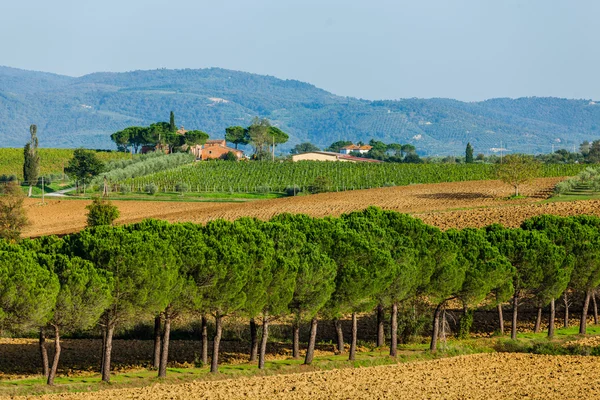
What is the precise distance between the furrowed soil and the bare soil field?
4507 cm

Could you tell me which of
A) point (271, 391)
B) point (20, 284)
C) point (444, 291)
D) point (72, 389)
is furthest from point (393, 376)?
point (20, 284)

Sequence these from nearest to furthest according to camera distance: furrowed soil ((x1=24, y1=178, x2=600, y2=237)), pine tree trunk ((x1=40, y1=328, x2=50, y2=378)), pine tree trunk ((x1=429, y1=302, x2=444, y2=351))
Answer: pine tree trunk ((x1=40, y1=328, x2=50, y2=378))
pine tree trunk ((x1=429, y1=302, x2=444, y2=351))
furrowed soil ((x1=24, y1=178, x2=600, y2=237))

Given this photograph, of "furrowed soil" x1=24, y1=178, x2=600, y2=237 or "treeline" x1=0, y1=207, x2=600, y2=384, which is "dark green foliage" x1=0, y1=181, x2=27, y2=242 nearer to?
"furrowed soil" x1=24, y1=178, x2=600, y2=237

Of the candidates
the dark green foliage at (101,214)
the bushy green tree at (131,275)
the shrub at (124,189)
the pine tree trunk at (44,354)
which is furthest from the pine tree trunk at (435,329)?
the shrub at (124,189)

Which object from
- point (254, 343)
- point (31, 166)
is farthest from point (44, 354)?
point (31, 166)

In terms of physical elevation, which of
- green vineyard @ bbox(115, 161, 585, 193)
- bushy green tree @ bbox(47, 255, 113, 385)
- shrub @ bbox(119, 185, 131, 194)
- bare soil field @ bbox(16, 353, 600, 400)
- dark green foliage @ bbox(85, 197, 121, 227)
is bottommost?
bare soil field @ bbox(16, 353, 600, 400)

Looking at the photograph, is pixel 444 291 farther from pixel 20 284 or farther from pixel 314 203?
pixel 314 203

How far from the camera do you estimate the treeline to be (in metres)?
50.1

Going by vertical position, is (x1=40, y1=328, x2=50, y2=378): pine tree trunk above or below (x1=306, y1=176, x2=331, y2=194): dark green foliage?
below

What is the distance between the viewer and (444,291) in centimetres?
6188

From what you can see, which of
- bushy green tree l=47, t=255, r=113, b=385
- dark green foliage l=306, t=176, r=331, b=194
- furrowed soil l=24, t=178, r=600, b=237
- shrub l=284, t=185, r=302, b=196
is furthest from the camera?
shrub l=284, t=185, r=302, b=196

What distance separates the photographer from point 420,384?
48.6m

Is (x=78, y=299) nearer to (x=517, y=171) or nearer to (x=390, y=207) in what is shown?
(x=390, y=207)

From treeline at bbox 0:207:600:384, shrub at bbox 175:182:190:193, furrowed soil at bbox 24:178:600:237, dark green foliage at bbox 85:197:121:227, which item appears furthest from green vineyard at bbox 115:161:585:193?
treeline at bbox 0:207:600:384
